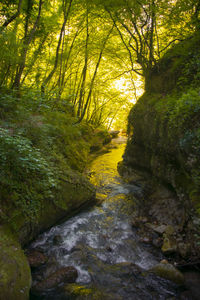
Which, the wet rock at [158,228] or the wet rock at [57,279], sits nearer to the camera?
the wet rock at [57,279]

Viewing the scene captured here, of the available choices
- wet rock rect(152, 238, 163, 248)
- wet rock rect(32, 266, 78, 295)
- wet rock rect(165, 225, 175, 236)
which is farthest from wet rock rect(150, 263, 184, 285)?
wet rock rect(32, 266, 78, 295)

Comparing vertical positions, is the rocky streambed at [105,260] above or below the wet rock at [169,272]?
below

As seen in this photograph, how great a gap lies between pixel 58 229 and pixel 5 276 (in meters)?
2.54

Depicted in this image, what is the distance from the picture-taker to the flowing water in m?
3.49

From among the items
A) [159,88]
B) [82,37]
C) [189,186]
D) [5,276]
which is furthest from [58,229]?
[82,37]

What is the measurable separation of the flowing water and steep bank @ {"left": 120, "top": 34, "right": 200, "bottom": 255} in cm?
111

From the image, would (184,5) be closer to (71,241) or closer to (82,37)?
(82,37)

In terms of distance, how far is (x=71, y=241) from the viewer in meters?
4.70

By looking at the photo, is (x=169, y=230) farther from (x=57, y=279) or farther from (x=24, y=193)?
(x=24, y=193)

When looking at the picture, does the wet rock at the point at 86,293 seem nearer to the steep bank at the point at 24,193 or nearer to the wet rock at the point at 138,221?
the steep bank at the point at 24,193

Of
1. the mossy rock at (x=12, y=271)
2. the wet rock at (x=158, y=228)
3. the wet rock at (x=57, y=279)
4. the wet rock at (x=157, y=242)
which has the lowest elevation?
the wet rock at (x=57, y=279)

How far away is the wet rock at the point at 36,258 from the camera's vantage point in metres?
3.71

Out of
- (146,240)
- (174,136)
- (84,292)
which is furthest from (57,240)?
(174,136)

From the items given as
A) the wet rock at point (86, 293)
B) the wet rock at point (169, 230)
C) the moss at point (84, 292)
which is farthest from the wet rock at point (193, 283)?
the moss at point (84, 292)
